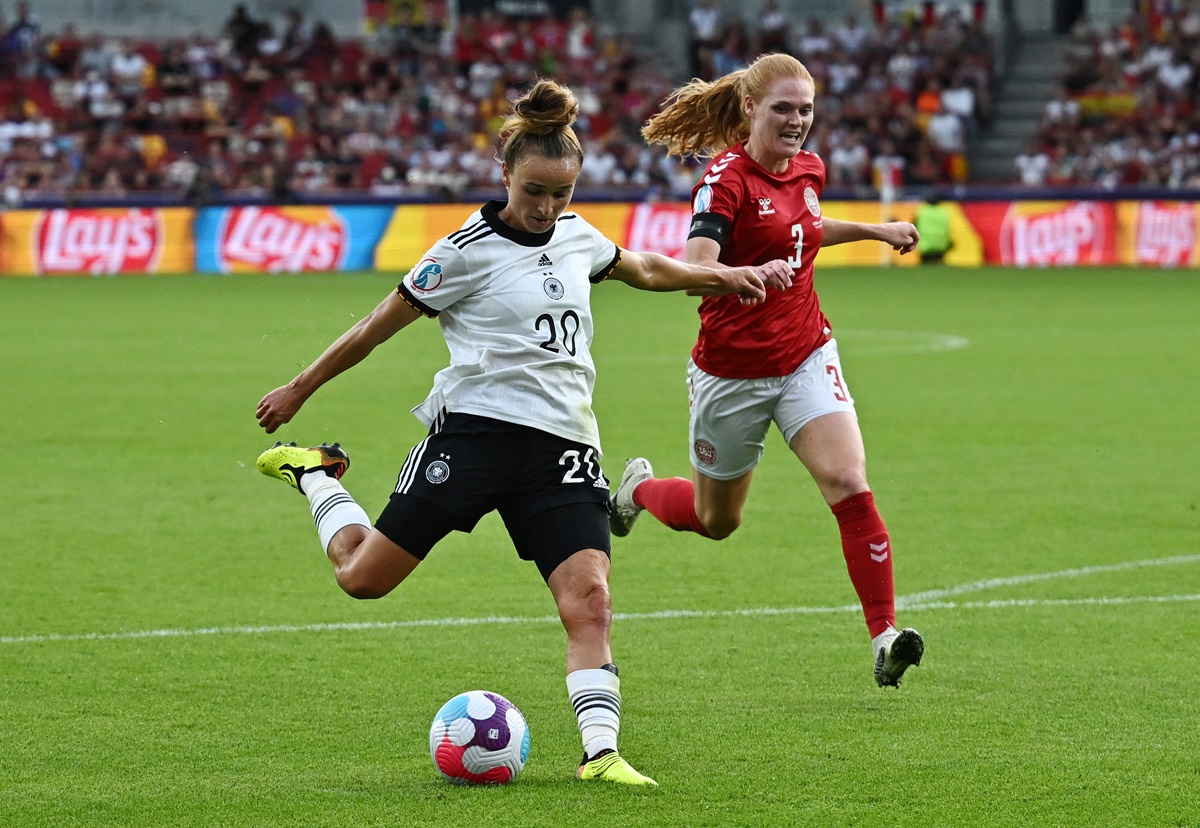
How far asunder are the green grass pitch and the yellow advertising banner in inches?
584

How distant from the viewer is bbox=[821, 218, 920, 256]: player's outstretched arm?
6477mm

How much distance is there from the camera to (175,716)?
5.55 meters

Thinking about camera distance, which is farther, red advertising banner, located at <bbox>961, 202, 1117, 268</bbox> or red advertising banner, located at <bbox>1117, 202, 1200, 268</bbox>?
red advertising banner, located at <bbox>961, 202, 1117, 268</bbox>

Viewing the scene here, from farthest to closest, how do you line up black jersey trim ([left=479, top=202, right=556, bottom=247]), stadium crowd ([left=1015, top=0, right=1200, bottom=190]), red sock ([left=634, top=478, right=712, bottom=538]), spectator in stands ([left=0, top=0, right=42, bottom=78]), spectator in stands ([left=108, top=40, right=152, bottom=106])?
spectator in stands ([left=0, top=0, right=42, bottom=78]) → spectator in stands ([left=108, top=40, right=152, bottom=106]) → stadium crowd ([left=1015, top=0, right=1200, bottom=190]) → red sock ([left=634, top=478, right=712, bottom=538]) → black jersey trim ([left=479, top=202, right=556, bottom=247])

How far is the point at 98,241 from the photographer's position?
28.9m

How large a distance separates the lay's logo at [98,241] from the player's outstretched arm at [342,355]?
2472cm

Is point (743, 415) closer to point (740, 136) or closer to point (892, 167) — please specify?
point (740, 136)

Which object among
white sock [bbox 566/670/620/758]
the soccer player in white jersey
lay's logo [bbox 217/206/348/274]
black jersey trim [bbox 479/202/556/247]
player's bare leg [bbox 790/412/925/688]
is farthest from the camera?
lay's logo [bbox 217/206/348/274]

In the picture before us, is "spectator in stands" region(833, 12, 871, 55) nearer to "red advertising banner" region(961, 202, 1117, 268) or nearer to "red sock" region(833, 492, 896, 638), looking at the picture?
"red advertising banner" region(961, 202, 1117, 268)

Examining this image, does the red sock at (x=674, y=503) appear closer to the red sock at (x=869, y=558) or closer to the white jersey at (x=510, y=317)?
the red sock at (x=869, y=558)

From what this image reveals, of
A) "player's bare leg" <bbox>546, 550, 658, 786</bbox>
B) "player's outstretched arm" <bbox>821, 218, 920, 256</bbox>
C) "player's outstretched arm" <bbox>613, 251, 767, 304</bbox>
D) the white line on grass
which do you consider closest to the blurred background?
the white line on grass

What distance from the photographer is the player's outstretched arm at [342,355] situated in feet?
16.4

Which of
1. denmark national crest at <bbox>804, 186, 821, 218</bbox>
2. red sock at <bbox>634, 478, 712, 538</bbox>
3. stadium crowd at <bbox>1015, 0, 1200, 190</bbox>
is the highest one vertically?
denmark national crest at <bbox>804, 186, 821, 218</bbox>

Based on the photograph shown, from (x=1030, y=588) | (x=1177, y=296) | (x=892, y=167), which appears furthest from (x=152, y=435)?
(x=892, y=167)
